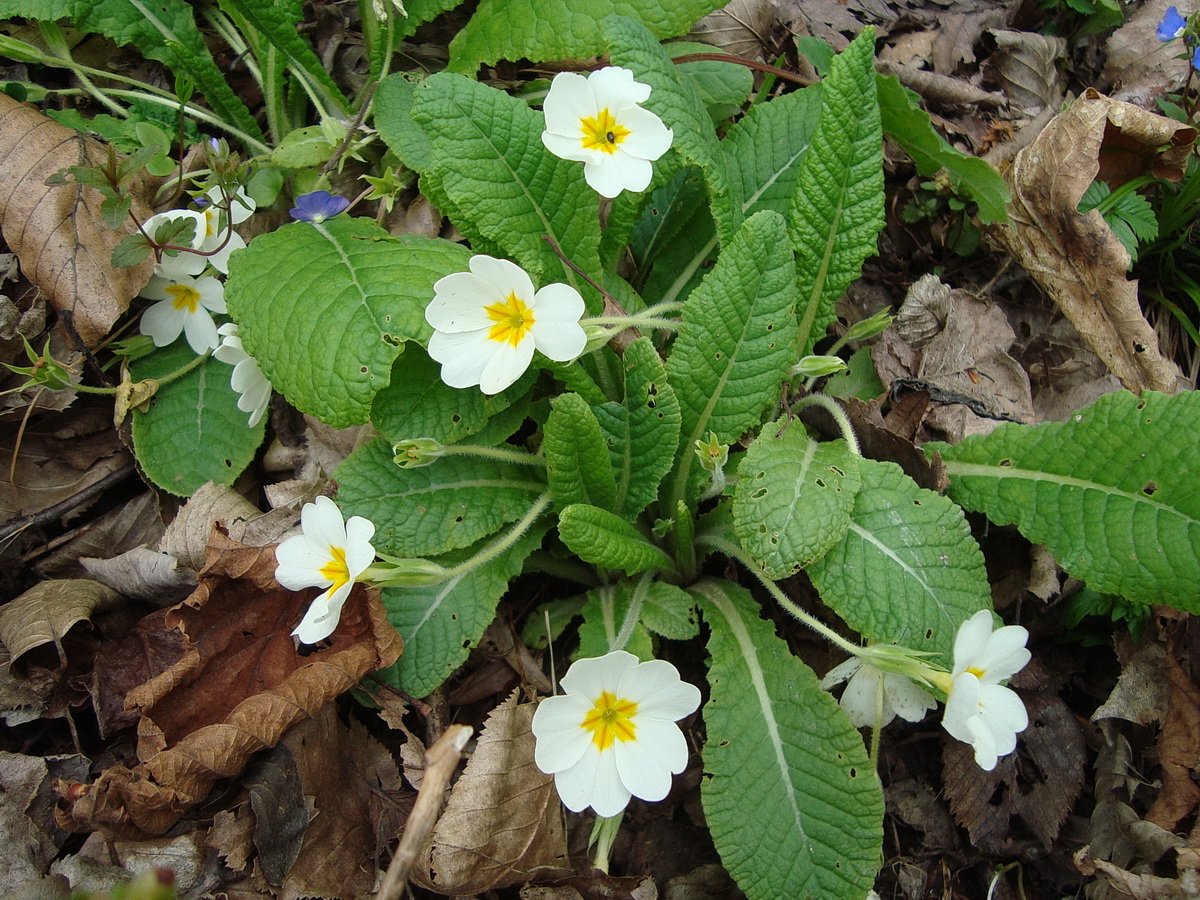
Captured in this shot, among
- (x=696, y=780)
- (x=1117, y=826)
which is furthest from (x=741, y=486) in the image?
(x=1117, y=826)

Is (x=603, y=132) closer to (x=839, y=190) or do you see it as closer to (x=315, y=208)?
(x=839, y=190)

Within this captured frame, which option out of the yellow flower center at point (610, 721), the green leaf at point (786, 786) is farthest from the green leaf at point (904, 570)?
the yellow flower center at point (610, 721)

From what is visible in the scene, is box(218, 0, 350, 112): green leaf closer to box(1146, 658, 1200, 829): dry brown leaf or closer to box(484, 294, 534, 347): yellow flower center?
box(484, 294, 534, 347): yellow flower center

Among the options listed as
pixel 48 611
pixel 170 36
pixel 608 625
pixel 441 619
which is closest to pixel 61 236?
Result: pixel 170 36

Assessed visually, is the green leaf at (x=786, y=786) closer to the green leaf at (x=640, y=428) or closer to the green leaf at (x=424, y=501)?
the green leaf at (x=640, y=428)

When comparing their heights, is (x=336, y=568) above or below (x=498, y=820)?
above

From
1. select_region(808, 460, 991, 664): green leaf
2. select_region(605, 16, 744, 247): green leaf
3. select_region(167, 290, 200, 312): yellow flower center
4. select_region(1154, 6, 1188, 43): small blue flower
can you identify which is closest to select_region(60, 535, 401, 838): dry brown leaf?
select_region(167, 290, 200, 312): yellow flower center

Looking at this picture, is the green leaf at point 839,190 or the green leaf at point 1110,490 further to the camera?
the green leaf at point 839,190
